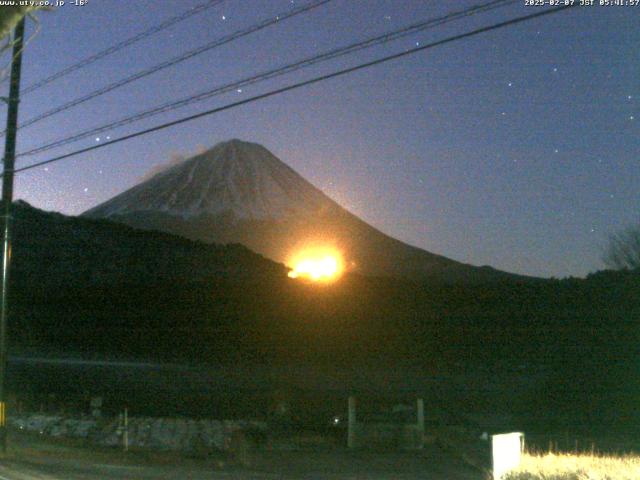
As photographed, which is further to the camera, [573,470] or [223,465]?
[223,465]

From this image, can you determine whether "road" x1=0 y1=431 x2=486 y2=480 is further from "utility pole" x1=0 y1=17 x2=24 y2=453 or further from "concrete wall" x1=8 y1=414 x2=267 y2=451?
"concrete wall" x1=8 y1=414 x2=267 y2=451

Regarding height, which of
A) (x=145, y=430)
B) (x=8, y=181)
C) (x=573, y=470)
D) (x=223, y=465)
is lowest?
(x=223, y=465)

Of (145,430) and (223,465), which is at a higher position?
(145,430)

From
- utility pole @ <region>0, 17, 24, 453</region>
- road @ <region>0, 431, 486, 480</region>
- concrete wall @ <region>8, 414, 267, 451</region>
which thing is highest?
utility pole @ <region>0, 17, 24, 453</region>

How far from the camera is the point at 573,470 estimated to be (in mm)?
10945

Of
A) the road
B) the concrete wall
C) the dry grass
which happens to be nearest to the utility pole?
the road

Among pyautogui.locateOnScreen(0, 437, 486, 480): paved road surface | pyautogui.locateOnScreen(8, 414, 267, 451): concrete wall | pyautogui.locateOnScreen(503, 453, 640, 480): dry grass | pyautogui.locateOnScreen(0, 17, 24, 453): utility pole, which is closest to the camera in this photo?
pyautogui.locateOnScreen(503, 453, 640, 480): dry grass

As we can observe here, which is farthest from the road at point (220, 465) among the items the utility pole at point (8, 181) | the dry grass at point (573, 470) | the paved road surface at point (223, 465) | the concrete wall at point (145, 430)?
the dry grass at point (573, 470)

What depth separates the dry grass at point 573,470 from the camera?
10345mm

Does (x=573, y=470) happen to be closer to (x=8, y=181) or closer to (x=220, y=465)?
(x=220, y=465)

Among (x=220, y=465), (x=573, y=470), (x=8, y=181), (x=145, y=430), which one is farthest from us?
(x=145, y=430)

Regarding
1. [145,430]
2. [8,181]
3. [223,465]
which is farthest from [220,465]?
[8,181]

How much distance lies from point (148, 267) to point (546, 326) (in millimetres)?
42213

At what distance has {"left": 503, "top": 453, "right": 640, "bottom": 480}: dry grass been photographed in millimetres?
10345
